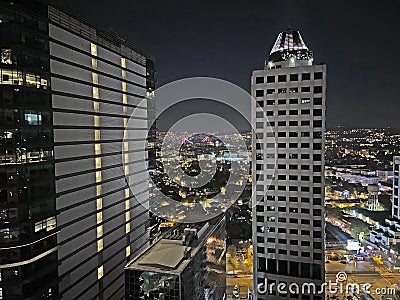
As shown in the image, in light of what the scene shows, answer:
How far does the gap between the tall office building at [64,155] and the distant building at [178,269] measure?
1.56m

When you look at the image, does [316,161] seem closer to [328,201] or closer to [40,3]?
[40,3]

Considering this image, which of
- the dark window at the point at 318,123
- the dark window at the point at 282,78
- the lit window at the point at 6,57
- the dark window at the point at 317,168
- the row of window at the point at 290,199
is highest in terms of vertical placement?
the dark window at the point at 282,78

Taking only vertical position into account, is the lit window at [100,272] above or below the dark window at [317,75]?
below

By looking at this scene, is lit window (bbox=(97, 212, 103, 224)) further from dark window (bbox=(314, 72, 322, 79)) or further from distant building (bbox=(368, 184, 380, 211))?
distant building (bbox=(368, 184, 380, 211))

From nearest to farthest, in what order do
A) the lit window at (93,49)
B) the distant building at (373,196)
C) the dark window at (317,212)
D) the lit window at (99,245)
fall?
1. the lit window at (93,49)
2. the lit window at (99,245)
3. the dark window at (317,212)
4. the distant building at (373,196)

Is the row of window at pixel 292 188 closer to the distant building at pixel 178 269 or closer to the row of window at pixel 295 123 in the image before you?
the row of window at pixel 295 123

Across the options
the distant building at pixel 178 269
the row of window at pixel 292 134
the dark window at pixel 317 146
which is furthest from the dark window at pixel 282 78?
the distant building at pixel 178 269

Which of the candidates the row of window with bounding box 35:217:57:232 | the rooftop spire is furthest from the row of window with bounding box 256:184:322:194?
the row of window with bounding box 35:217:57:232

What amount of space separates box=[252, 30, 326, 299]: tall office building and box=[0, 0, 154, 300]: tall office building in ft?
13.1

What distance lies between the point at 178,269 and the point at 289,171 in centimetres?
407

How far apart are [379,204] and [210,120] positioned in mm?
10475

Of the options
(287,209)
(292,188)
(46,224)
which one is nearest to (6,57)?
(46,224)

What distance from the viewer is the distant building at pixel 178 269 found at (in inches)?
260

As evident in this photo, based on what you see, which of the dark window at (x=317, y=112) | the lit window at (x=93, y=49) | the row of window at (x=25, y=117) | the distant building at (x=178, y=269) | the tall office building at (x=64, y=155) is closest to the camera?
the row of window at (x=25, y=117)
